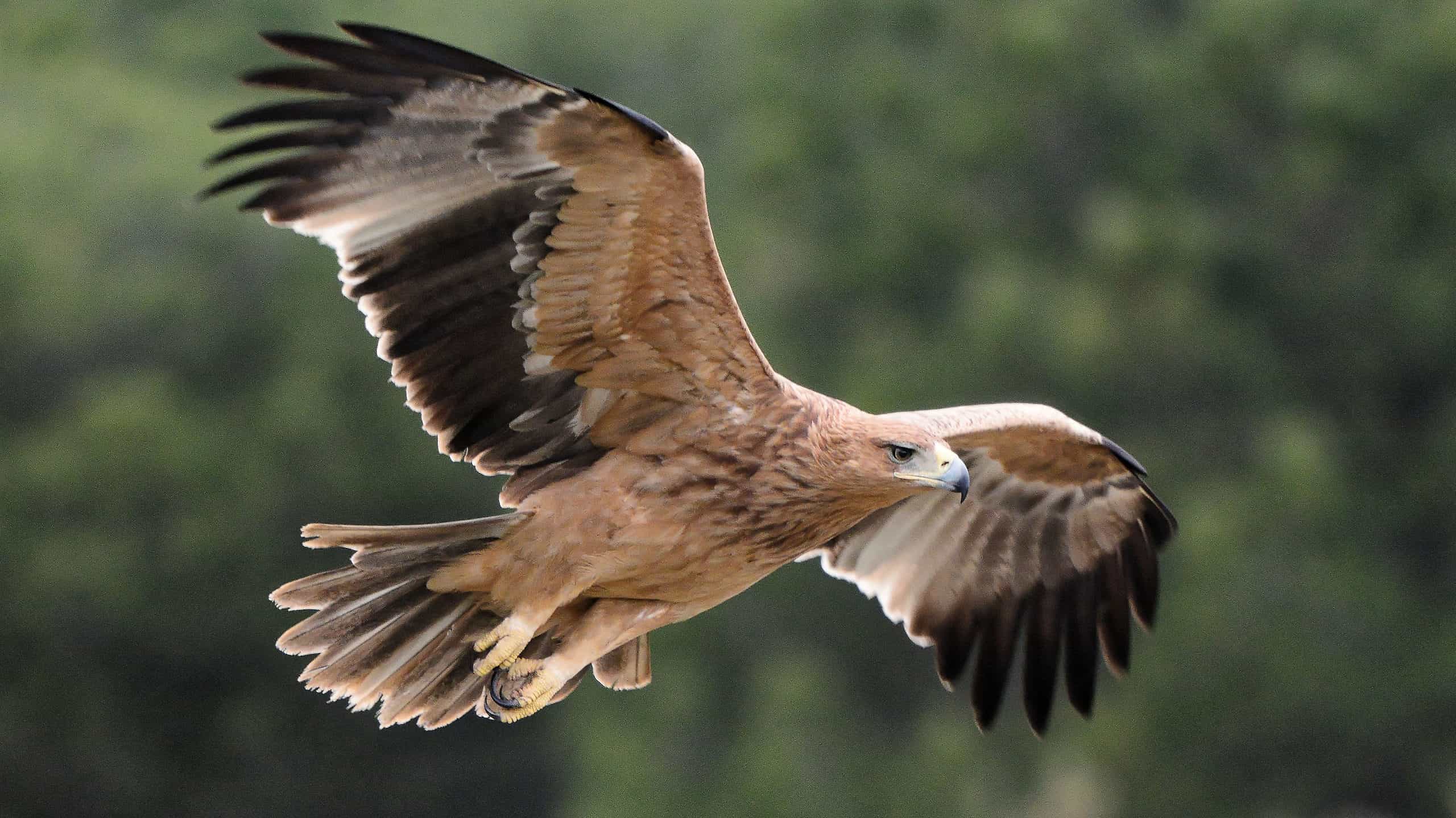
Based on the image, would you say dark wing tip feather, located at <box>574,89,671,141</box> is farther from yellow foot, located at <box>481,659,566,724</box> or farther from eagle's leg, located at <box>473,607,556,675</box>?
yellow foot, located at <box>481,659,566,724</box>

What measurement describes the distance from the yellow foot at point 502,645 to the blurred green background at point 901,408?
13.1 m

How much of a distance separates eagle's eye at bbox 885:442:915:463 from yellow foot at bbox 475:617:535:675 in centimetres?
133

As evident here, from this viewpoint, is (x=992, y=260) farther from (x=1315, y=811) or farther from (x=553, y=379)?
(x=553, y=379)

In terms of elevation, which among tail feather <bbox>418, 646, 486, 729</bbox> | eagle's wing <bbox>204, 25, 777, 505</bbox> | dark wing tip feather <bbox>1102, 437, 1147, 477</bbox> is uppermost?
eagle's wing <bbox>204, 25, 777, 505</bbox>

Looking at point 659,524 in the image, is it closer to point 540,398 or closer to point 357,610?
point 540,398

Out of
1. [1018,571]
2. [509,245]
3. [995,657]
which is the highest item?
[509,245]

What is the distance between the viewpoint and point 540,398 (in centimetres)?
659

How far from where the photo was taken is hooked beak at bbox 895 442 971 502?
6.42 m

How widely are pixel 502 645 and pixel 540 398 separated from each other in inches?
33.0

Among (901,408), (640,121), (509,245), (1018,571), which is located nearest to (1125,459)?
(1018,571)

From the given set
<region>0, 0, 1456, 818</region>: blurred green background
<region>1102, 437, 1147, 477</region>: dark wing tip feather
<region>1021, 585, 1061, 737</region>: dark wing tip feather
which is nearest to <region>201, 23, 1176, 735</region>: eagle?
<region>1102, 437, 1147, 477</region>: dark wing tip feather

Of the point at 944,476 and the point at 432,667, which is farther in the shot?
the point at 432,667

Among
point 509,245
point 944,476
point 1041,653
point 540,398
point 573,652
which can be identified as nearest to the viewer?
A: point 509,245

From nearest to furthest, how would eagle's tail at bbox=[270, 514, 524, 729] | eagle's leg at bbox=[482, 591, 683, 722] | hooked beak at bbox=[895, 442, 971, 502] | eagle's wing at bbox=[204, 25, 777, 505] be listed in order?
eagle's wing at bbox=[204, 25, 777, 505] → hooked beak at bbox=[895, 442, 971, 502] → eagle's tail at bbox=[270, 514, 524, 729] → eagle's leg at bbox=[482, 591, 683, 722]
